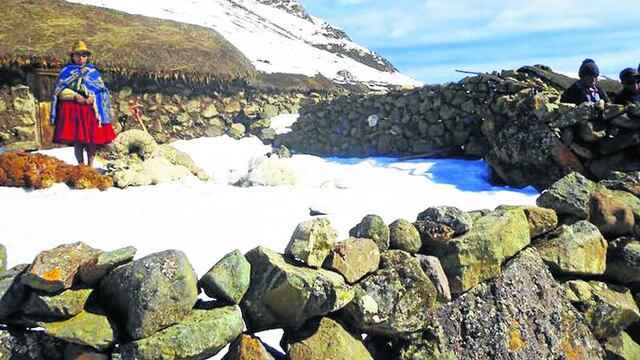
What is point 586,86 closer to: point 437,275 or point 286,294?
point 437,275

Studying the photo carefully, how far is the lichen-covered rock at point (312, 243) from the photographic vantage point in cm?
255

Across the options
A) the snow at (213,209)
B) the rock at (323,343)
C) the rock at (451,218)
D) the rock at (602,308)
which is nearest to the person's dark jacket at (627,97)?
the snow at (213,209)

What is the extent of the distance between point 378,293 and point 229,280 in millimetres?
861

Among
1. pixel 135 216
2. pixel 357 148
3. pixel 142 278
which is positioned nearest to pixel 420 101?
pixel 357 148

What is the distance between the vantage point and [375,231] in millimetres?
2885

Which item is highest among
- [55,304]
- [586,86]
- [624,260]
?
[586,86]

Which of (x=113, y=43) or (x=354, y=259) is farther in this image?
(x=113, y=43)

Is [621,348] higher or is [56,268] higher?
[56,268]

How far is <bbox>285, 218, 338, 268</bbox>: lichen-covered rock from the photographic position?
2.55 meters

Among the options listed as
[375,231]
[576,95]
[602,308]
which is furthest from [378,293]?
Answer: [576,95]

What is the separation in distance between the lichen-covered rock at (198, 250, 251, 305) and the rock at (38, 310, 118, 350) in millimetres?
471

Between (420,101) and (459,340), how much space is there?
9208 mm

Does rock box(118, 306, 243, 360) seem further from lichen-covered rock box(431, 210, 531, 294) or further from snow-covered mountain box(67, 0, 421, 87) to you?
snow-covered mountain box(67, 0, 421, 87)

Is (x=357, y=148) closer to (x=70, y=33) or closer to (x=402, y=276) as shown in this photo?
(x=70, y=33)
